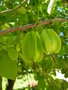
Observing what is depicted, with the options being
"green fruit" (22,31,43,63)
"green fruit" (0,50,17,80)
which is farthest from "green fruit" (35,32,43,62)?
"green fruit" (0,50,17,80)

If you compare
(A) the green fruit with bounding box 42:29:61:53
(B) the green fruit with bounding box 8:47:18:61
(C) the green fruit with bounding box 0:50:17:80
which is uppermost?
(A) the green fruit with bounding box 42:29:61:53

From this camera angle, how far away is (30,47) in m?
1.13

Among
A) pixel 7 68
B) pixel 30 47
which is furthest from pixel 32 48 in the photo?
pixel 7 68

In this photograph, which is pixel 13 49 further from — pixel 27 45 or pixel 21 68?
pixel 21 68

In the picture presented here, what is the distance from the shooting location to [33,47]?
3.68 ft

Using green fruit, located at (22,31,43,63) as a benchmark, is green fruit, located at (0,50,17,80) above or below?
below

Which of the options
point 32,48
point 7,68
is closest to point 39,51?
point 32,48

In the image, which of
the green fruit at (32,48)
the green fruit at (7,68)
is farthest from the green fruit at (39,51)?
the green fruit at (7,68)

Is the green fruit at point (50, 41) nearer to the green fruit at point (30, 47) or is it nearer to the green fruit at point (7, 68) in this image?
the green fruit at point (30, 47)

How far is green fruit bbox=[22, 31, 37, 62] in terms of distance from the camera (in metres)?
1.12

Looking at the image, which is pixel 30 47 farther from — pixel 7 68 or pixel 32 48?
pixel 7 68

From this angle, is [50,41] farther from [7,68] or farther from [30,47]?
[7,68]

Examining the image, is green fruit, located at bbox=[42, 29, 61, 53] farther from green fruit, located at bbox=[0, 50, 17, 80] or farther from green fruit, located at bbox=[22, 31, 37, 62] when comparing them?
green fruit, located at bbox=[0, 50, 17, 80]

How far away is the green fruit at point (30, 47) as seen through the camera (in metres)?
1.12
